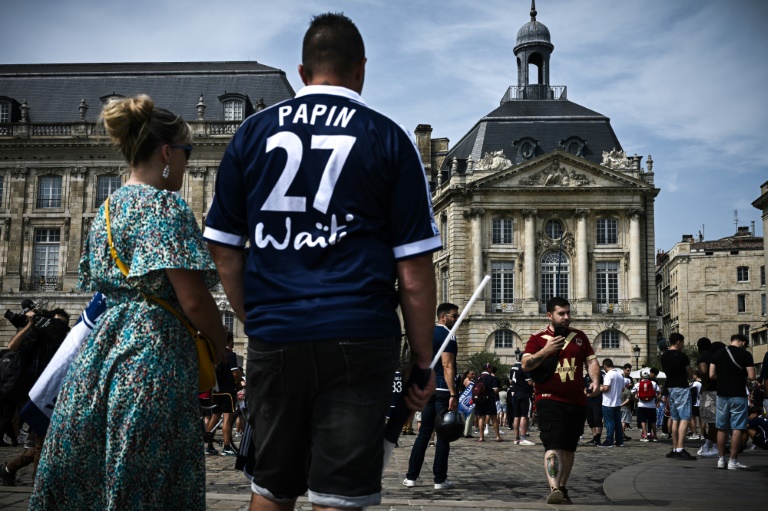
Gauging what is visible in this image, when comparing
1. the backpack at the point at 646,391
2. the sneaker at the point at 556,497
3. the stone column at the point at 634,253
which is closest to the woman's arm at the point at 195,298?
the sneaker at the point at 556,497

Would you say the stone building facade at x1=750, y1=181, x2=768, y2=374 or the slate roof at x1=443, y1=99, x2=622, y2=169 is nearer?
the stone building facade at x1=750, y1=181, x2=768, y2=374

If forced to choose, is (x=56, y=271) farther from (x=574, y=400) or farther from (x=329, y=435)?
(x=329, y=435)

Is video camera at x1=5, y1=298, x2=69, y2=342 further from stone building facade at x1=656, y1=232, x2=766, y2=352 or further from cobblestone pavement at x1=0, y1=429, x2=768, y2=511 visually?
stone building facade at x1=656, y1=232, x2=766, y2=352

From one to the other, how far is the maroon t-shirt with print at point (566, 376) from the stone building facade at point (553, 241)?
4978cm

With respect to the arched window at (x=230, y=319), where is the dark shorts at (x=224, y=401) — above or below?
below

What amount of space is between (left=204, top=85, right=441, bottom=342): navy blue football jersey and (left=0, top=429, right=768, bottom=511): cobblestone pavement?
394cm

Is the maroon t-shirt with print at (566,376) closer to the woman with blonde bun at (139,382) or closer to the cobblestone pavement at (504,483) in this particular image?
the cobblestone pavement at (504,483)

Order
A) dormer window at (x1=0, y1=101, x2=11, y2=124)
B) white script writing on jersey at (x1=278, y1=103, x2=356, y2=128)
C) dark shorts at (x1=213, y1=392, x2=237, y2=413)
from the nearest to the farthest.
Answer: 1. white script writing on jersey at (x1=278, y1=103, x2=356, y2=128)
2. dark shorts at (x1=213, y1=392, x2=237, y2=413)
3. dormer window at (x1=0, y1=101, x2=11, y2=124)

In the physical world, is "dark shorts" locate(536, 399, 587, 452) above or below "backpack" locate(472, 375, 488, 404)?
above

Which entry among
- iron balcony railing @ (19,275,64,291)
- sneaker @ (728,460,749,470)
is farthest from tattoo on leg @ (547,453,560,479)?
iron balcony railing @ (19,275,64,291)

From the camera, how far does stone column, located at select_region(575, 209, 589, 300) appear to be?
59.1 metres

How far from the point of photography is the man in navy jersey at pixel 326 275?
9.94 feet

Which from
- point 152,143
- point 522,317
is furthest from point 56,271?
point 152,143

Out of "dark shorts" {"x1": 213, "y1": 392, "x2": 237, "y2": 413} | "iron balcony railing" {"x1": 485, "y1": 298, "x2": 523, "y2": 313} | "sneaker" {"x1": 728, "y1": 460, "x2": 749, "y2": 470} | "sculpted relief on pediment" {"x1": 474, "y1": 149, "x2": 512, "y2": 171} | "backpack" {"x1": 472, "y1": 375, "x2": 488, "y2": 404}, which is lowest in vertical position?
"sneaker" {"x1": 728, "y1": 460, "x2": 749, "y2": 470}
